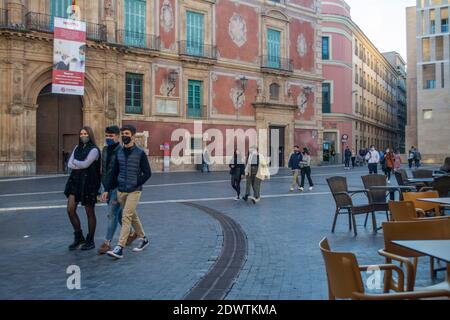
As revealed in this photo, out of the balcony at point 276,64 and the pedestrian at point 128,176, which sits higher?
the balcony at point 276,64

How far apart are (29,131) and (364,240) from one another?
20756mm

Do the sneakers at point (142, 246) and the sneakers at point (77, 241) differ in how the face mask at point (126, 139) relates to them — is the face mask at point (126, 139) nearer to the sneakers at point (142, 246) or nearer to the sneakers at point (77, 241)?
the sneakers at point (142, 246)

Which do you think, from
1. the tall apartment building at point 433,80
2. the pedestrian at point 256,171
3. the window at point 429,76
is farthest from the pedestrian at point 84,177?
the window at point 429,76

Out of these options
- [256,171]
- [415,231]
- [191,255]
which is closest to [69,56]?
[256,171]

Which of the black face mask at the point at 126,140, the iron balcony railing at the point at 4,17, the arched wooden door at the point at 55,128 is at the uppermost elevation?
the iron balcony railing at the point at 4,17

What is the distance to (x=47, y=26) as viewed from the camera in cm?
2419

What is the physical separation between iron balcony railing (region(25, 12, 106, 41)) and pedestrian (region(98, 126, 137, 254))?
64.3 ft

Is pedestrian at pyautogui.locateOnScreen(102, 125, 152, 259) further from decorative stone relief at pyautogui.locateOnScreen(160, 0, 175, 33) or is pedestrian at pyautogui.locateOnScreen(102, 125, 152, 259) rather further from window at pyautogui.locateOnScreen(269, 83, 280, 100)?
window at pyautogui.locateOnScreen(269, 83, 280, 100)

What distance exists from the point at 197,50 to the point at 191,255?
25.9 meters

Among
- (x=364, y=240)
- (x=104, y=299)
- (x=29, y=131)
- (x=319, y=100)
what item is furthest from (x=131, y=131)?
(x=319, y=100)

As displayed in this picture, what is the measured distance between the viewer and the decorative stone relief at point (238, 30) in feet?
107

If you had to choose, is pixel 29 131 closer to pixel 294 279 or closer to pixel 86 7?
pixel 86 7

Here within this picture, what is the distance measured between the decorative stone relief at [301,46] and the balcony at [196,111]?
11383 millimetres

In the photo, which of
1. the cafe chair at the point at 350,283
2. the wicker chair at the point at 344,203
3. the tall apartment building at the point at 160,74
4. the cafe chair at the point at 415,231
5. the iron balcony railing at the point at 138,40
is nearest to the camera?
the cafe chair at the point at 350,283
